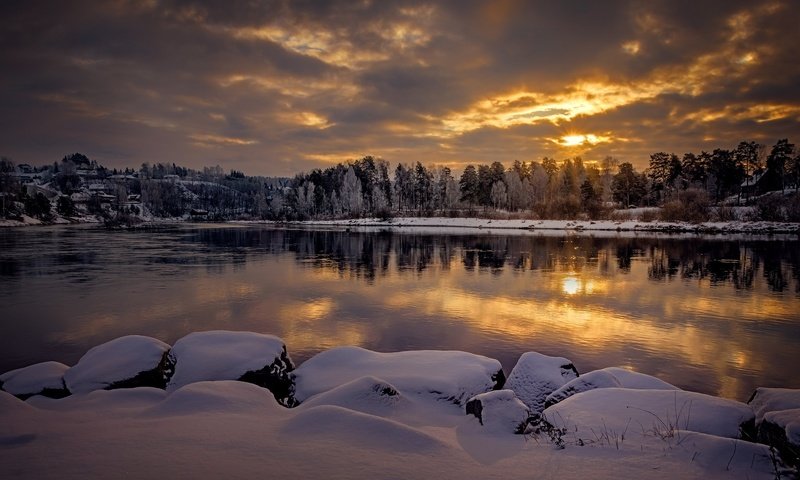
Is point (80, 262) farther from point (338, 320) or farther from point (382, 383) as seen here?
point (382, 383)

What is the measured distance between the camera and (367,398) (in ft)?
24.3

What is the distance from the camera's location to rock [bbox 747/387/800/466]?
5.28m

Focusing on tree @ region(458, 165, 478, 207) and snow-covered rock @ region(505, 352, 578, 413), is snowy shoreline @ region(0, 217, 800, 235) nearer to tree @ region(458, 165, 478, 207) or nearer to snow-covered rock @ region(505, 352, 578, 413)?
tree @ region(458, 165, 478, 207)

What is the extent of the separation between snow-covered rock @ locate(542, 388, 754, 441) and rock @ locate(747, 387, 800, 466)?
42 centimetres

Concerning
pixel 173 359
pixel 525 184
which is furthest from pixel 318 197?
pixel 173 359

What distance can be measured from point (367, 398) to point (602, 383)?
15.2 ft

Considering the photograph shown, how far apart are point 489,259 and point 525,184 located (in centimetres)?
10608

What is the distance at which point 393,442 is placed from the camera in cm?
568

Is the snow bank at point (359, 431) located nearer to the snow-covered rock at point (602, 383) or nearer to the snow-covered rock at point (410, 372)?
the snow-covered rock at point (410, 372)

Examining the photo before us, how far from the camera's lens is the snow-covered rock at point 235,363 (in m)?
9.09

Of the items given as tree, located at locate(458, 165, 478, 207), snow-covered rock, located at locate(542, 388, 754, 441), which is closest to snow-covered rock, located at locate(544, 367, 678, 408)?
snow-covered rock, located at locate(542, 388, 754, 441)

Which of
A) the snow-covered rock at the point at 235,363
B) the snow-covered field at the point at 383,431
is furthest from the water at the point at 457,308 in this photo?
the snow-covered field at the point at 383,431

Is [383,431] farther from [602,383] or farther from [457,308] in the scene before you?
[457,308]

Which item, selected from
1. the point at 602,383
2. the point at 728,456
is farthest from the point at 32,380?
the point at 728,456
